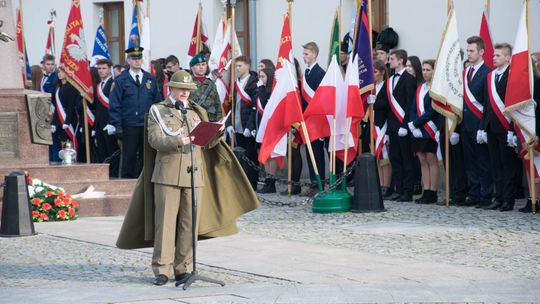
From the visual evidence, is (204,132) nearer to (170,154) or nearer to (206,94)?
(170,154)

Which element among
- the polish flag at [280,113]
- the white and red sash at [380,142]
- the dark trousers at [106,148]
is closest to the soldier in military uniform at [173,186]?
the polish flag at [280,113]

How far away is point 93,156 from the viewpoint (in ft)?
73.8

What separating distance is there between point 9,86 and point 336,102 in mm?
4479

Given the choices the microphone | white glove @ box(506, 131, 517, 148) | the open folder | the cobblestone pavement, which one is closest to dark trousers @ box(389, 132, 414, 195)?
the cobblestone pavement

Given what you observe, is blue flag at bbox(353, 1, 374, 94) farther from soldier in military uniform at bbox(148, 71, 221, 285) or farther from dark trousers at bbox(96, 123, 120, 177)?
soldier in military uniform at bbox(148, 71, 221, 285)

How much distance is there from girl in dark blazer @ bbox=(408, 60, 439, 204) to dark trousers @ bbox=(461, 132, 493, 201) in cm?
53

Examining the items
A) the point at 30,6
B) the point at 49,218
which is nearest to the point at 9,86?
the point at 49,218

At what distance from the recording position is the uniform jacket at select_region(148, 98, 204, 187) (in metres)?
10.4

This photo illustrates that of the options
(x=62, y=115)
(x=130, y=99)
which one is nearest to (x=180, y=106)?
(x=130, y=99)

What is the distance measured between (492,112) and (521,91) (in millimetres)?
663

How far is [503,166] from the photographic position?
1582 centimetres

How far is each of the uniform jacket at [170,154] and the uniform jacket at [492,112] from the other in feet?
20.2

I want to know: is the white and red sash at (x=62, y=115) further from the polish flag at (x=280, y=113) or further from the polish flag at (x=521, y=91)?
the polish flag at (x=521, y=91)

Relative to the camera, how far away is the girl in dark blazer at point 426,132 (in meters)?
16.8
